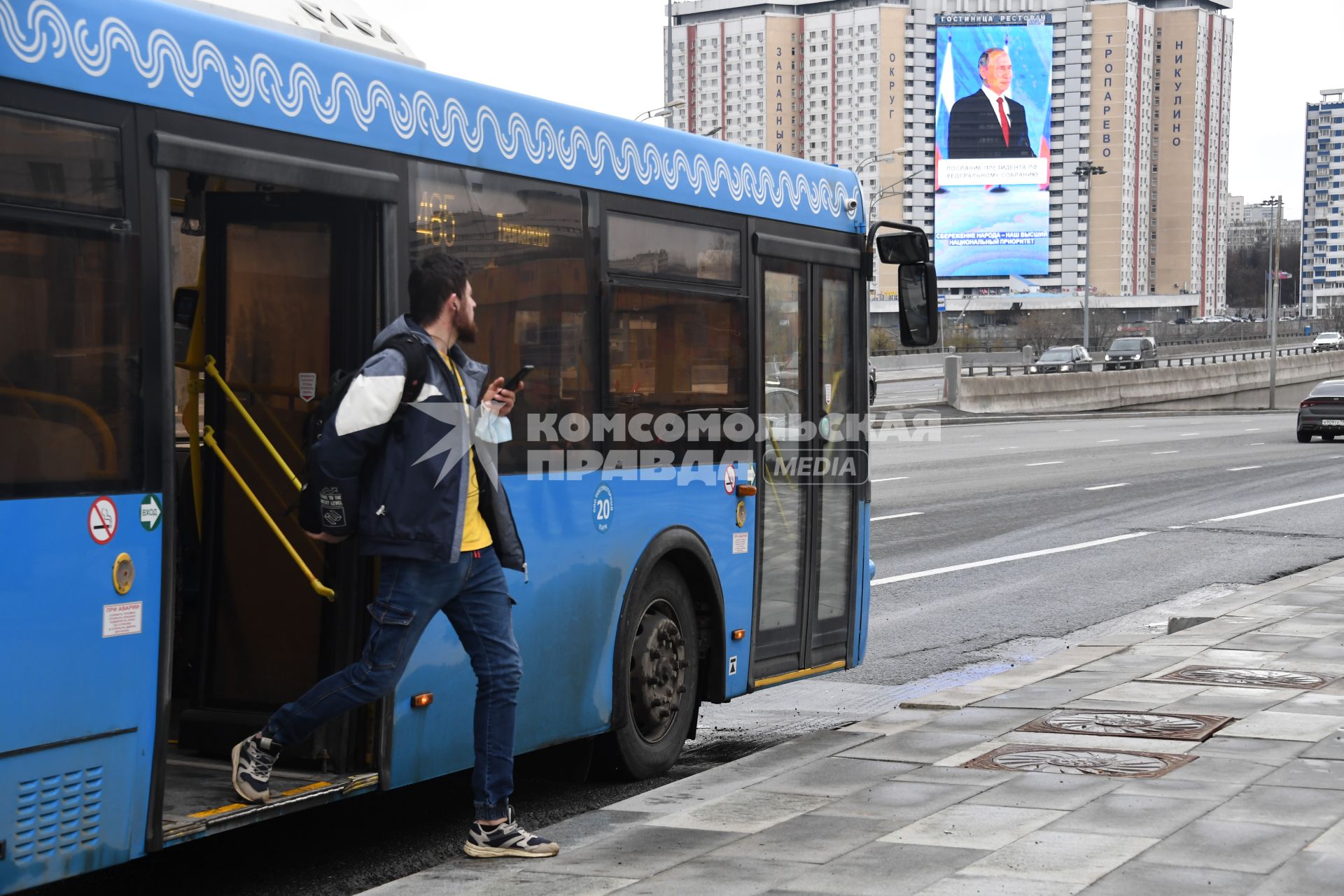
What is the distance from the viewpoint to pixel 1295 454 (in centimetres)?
3341

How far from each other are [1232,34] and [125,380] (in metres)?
196

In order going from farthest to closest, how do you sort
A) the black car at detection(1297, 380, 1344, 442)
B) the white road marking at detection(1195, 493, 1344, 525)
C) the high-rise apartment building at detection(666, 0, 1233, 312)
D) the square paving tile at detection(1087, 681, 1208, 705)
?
the high-rise apartment building at detection(666, 0, 1233, 312) → the black car at detection(1297, 380, 1344, 442) → the white road marking at detection(1195, 493, 1344, 525) → the square paving tile at detection(1087, 681, 1208, 705)

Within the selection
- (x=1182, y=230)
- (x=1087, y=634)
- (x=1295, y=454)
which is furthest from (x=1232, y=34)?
(x=1087, y=634)

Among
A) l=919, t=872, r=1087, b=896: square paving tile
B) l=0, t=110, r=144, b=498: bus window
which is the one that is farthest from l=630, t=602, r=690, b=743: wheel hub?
l=0, t=110, r=144, b=498: bus window

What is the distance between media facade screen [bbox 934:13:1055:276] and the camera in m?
151

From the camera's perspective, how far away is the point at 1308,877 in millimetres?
4840

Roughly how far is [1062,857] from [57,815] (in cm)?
298

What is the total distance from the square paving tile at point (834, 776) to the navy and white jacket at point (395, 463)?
1.97 metres

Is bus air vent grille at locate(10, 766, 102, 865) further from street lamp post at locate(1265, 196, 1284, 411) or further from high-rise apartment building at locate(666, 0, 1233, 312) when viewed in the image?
high-rise apartment building at locate(666, 0, 1233, 312)

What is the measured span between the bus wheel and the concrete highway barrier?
1749 inches

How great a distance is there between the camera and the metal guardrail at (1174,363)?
6756 cm

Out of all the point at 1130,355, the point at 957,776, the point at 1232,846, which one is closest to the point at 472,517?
the point at 957,776

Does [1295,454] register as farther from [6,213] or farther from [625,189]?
[6,213]

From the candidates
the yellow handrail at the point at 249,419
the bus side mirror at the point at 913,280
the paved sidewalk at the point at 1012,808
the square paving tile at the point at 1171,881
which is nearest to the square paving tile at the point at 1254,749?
the paved sidewalk at the point at 1012,808
